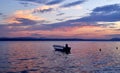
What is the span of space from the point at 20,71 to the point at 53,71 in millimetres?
5913

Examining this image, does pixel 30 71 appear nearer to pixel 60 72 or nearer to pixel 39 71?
pixel 39 71

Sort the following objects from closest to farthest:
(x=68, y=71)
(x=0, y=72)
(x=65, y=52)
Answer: (x=0, y=72) < (x=68, y=71) < (x=65, y=52)

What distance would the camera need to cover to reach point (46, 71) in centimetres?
4322

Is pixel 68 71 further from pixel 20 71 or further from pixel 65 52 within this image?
pixel 65 52

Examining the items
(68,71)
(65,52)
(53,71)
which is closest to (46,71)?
(53,71)

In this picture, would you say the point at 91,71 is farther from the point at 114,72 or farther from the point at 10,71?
the point at 10,71

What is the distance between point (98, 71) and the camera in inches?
1730

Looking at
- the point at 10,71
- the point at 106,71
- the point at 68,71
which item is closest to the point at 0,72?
the point at 10,71

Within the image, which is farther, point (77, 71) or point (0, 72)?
point (77, 71)

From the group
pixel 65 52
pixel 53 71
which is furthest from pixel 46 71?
pixel 65 52

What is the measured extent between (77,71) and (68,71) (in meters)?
1.65

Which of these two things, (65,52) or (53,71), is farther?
(65,52)

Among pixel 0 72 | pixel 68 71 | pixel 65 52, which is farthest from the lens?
pixel 65 52

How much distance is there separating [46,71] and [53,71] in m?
1.25
